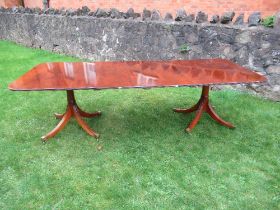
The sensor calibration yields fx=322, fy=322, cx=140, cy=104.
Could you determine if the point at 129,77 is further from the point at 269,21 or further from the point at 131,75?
the point at 269,21

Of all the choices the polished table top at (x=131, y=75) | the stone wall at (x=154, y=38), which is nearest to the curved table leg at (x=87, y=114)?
the polished table top at (x=131, y=75)

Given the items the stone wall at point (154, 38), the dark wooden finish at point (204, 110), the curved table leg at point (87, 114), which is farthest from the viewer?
the stone wall at point (154, 38)

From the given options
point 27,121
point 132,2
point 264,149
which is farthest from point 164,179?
point 132,2

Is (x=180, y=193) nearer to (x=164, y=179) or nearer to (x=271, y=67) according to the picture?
(x=164, y=179)

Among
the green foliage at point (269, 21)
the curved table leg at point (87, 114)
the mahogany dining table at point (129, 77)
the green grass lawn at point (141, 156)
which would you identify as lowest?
the green grass lawn at point (141, 156)

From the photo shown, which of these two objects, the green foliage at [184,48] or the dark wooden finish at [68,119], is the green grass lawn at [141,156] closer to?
the dark wooden finish at [68,119]

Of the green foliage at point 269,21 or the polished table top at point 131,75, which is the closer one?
the polished table top at point 131,75

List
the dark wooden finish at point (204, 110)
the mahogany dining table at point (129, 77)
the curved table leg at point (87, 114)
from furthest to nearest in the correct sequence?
the curved table leg at point (87, 114)
the dark wooden finish at point (204, 110)
the mahogany dining table at point (129, 77)

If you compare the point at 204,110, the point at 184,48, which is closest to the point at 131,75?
the point at 204,110

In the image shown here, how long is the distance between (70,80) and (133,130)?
0.97m

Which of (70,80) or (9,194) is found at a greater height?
(70,80)

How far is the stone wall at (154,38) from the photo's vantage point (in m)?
4.14

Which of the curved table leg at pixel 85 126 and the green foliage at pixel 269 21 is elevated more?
the green foliage at pixel 269 21

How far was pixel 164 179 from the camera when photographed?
2758 mm
